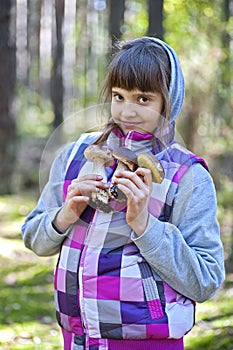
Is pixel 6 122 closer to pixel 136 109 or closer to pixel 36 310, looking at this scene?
pixel 36 310

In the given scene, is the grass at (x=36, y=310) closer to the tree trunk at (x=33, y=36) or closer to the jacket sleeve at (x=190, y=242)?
the jacket sleeve at (x=190, y=242)

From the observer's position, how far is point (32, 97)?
125ft

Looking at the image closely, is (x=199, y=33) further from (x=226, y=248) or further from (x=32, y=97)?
(x=32, y=97)

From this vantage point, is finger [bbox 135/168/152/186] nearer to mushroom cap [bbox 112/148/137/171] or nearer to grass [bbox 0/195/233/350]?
mushroom cap [bbox 112/148/137/171]

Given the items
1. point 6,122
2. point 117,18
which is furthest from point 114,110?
point 6,122

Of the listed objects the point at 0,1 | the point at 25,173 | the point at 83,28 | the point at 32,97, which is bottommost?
the point at 32,97

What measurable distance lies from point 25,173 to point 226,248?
317 inches

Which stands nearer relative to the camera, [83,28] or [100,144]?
[100,144]

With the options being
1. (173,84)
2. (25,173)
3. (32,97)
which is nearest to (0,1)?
(25,173)

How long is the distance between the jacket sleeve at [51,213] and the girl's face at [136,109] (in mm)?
245

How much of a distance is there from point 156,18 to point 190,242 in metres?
3.80

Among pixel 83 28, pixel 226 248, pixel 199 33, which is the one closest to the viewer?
pixel 199 33

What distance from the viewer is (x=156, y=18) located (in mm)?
5344

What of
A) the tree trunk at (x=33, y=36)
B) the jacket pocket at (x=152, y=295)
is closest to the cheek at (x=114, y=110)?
the jacket pocket at (x=152, y=295)
